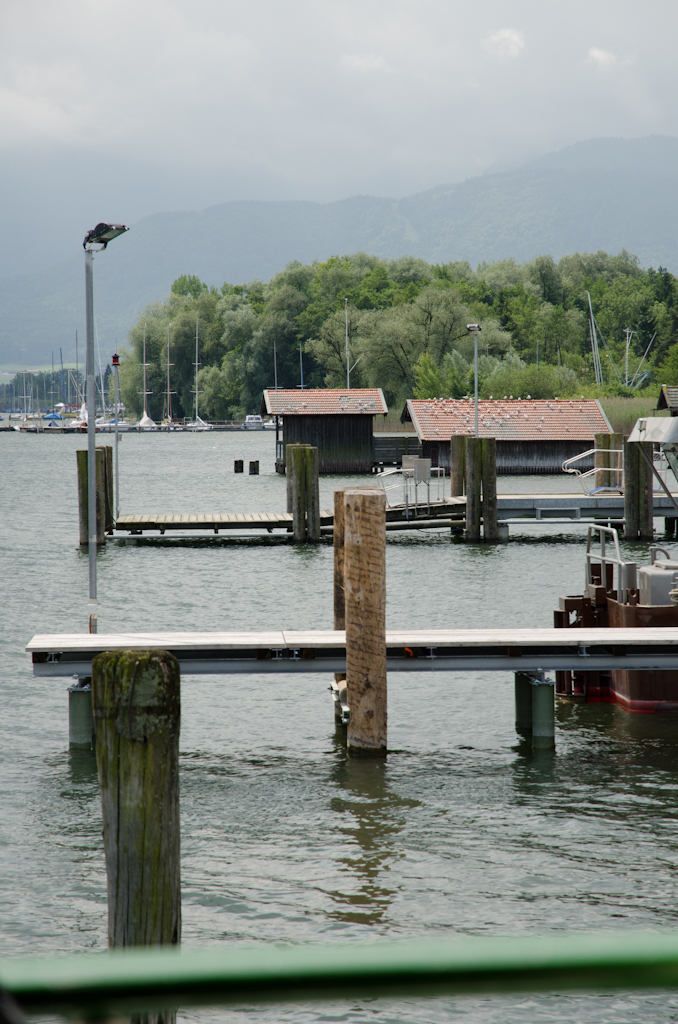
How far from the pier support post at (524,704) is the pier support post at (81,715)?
15.6 feet

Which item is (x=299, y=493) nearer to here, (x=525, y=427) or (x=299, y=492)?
(x=299, y=492)

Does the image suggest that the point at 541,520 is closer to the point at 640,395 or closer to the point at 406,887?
the point at 406,887

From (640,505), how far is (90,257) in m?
20.7

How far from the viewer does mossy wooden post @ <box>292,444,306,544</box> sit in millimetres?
28406

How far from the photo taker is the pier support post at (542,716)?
1224 cm

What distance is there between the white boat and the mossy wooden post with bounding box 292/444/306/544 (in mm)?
113688

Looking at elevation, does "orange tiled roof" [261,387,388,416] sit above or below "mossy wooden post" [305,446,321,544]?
above

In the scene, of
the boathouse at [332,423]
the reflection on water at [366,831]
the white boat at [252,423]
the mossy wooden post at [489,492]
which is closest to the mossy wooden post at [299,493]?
the mossy wooden post at [489,492]

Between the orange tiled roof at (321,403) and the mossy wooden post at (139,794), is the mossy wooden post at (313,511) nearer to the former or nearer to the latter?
the mossy wooden post at (139,794)

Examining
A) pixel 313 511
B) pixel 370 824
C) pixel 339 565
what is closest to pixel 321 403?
pixel 313 511

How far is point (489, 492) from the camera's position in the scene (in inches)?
1208

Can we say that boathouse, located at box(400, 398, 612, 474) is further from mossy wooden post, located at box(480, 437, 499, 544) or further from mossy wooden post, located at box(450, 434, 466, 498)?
mossy wooden post, located at box(480, 437, 499, 544)

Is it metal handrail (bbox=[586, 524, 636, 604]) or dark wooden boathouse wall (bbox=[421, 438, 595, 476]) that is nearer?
metal handrail (bbox=[586, 524, 636, 604])

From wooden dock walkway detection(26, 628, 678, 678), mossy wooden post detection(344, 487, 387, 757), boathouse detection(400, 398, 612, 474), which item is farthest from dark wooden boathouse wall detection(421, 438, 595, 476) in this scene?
mossy wooden post detection(344, 487, 387, 757)
